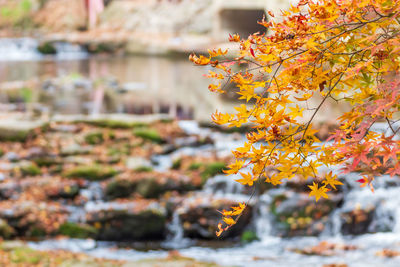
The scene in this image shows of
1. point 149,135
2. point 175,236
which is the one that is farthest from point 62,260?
point 149,135

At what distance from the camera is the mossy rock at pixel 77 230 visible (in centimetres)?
733

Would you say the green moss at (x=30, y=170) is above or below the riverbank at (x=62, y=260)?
above

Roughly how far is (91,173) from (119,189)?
68 cm

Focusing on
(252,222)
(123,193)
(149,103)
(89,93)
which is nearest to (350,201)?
(252,222)

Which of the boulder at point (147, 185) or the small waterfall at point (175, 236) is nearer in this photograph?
the small waterfall at point (175, 236)

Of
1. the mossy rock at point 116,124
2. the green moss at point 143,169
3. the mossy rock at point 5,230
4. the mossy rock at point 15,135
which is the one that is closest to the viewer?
the mossy rock at point 5,230

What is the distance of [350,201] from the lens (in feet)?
24.9

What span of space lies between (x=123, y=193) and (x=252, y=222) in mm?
2260

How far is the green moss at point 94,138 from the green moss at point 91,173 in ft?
4.79

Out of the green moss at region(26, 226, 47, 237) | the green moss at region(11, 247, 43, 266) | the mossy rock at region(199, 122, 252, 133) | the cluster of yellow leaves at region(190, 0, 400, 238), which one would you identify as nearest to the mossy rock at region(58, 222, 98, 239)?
the green moss at region(26, 226, 47, 237)

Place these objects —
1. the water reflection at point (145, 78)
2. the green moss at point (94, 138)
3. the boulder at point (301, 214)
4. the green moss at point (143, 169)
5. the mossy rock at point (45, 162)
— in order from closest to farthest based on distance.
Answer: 1. the boulder at point (301, 214)
2. the green moss at point (143, 169)
3. the mossy rock at point (45, 162)
4. the green moss at point (94, 138)
5. the water reflection at point (145, 78)

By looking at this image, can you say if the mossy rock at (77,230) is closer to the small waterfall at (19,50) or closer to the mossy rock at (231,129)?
the mossy rock at (231,129)

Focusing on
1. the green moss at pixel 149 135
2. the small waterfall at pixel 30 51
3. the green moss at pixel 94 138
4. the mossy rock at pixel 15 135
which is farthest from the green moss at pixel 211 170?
the small waterfall at pixel 30 51

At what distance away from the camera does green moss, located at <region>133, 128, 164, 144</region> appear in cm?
1029
